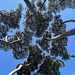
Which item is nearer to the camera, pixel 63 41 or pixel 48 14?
pixel 63 41

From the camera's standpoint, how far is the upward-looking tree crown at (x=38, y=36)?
48.9 ft

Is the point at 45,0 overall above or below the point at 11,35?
above

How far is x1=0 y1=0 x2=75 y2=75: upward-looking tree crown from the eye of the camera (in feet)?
48.9

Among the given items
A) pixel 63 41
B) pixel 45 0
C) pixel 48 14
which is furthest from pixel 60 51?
pixel 45 0

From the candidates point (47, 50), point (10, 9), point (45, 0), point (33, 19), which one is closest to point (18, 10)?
point (10, 9)

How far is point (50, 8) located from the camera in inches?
686

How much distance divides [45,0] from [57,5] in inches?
77.1

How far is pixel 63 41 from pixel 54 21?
3218mm

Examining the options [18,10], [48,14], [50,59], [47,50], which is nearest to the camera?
[50,59]

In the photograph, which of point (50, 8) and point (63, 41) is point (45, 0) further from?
point (63, 41)

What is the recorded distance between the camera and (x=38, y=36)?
17250 millimetres

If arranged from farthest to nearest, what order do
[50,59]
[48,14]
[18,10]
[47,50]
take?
[18,10] → [48,14] → [47,50] → [50,59]

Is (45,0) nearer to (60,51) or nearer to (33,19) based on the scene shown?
(33,19)

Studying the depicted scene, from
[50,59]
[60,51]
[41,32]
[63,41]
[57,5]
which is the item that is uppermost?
[57,5]
